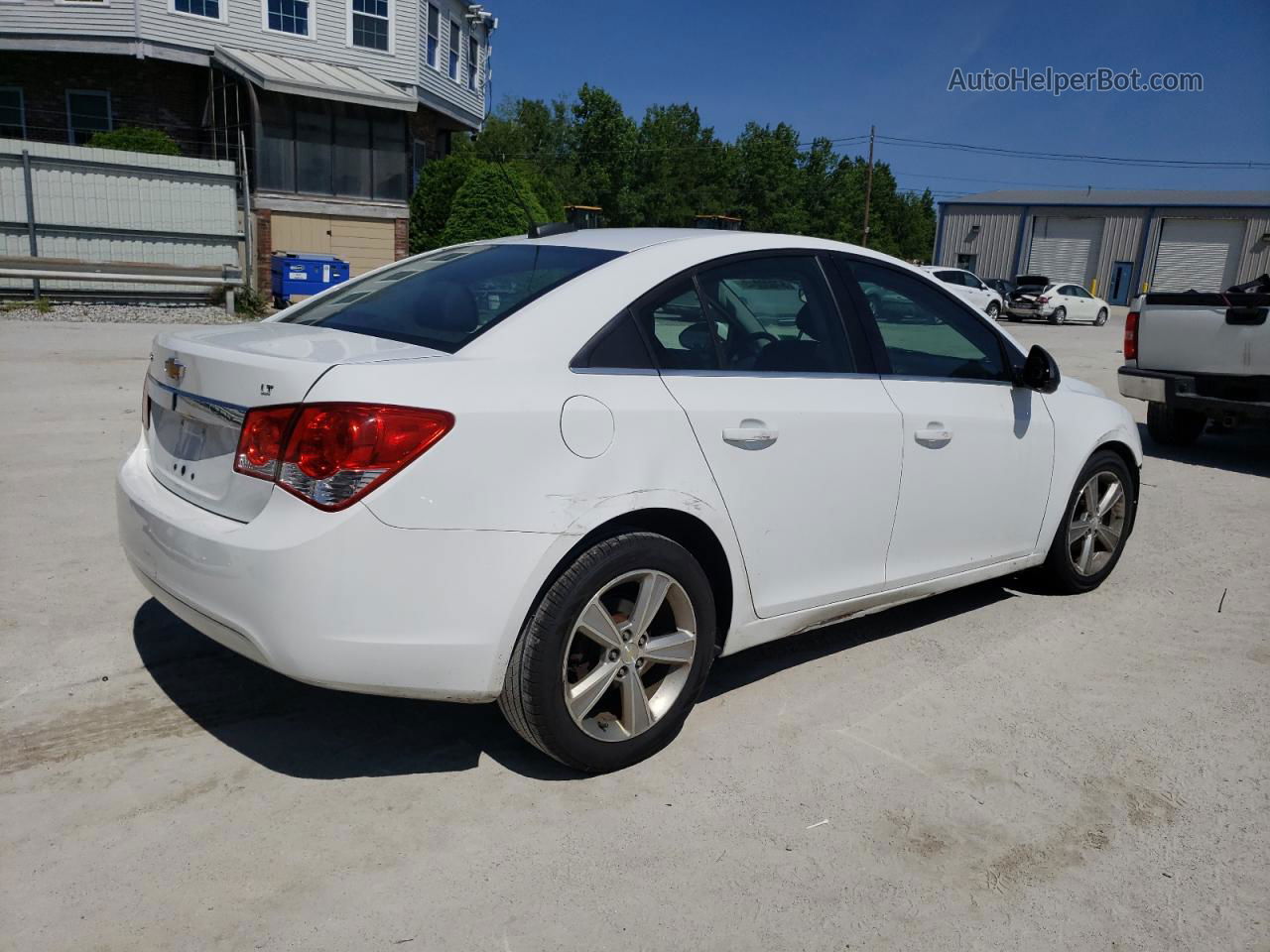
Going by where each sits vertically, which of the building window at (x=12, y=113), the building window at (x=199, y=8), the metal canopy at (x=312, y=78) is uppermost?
the building window at (x=199, y=8)

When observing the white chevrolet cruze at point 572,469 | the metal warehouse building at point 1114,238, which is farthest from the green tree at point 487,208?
the metal warehouse building at point 1114,238

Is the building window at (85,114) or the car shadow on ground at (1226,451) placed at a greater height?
the building window at (85,114)

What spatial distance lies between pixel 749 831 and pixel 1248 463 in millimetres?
7911

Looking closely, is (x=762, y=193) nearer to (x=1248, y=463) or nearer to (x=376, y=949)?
(x=1248, y=463)

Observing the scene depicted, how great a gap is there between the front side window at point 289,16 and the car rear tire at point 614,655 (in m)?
26.1

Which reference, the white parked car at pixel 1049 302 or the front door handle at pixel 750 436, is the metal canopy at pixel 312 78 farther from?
the front door handle at pixel 750 436

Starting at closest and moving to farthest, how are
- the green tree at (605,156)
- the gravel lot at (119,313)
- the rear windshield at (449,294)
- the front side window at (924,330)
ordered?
the rear windshield at (449,294) < the front side window at (924,330) < the gravel lot at (119,313) < the green tree at (605,156)

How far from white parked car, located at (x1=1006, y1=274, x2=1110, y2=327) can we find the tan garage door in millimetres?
20201

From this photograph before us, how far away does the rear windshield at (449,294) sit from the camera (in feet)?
10.4

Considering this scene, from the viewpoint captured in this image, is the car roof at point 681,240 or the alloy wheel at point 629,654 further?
the car roof at point 681,240

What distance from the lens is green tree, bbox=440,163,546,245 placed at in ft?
73.2

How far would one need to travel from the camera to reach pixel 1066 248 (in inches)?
2352

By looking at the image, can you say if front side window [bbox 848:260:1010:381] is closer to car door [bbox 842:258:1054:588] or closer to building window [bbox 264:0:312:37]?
car door [bbox 842:258:1054:588]

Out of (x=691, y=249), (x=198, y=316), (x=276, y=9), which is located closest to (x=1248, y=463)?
(x=691, y=249)
